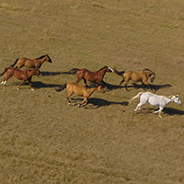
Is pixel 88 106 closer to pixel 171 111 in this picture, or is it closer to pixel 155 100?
pixel 155 100

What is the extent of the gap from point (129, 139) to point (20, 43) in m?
16.5

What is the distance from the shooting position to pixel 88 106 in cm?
1977

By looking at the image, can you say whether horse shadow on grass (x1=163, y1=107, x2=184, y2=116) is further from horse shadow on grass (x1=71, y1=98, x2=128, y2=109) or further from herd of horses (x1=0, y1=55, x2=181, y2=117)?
horse shadow on grass (x1=71, y1=98, x2=128, y2=109)

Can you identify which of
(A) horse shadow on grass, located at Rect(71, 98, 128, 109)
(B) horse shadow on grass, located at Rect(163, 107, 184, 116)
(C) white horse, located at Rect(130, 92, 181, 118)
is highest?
(C) white horse, located at Rect(130, 92, 181, 118)

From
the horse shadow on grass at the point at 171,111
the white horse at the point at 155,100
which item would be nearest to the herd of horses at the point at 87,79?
the white horse at the point at 155,100

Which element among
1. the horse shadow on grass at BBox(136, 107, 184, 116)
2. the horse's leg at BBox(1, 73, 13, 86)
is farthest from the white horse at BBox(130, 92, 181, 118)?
the horse's leg at BBox(1, 73, 13, 86)

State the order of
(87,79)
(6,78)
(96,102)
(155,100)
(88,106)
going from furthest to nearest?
(87,79) < (6,78) < (96,102) < (88,106) < (155,100)

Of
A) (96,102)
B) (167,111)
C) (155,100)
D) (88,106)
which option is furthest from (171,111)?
(88,106)

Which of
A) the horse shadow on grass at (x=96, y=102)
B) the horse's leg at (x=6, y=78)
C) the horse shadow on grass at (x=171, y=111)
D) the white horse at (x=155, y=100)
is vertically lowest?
the horse shadow on grass at (x=171, y=111)

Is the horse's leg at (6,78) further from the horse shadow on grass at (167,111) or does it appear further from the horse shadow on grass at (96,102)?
the horse shadow on grass at (167,111)

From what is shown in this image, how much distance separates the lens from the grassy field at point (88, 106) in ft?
47.3

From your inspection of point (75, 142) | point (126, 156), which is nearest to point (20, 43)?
point (75, 142)

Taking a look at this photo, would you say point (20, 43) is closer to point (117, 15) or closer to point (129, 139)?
point (117, 15)

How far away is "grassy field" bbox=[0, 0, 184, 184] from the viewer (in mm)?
14414
